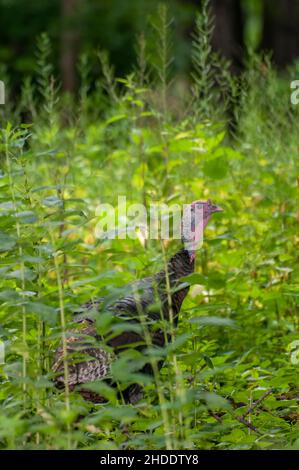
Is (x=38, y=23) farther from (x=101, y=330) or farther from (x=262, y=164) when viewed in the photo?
(x=101, y=330)

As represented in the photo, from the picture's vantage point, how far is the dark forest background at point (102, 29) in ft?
57.5

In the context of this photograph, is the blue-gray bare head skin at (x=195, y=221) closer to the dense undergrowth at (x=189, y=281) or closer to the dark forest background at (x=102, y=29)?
the dense undergrowth at (x=189, y=281)

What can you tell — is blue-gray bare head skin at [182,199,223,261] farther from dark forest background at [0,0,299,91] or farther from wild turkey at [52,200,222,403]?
dark forest background at [0,0,299,91]

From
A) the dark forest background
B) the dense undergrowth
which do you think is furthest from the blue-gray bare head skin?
the dark forest background

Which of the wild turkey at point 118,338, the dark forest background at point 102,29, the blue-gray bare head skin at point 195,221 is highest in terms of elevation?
the dark forest background at point 102,29

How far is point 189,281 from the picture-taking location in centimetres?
338

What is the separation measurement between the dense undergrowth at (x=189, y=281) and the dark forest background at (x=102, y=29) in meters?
9.13

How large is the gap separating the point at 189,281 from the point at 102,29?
16.3m

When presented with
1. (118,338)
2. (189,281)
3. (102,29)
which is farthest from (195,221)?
(102,29)

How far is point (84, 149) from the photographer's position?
26.7 feet

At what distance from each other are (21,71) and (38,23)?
135 cm

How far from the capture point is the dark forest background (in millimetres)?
17516

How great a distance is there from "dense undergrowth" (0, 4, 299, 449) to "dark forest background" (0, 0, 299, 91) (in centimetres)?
A: 913

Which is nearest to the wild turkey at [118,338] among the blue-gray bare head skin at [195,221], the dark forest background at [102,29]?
the blue-gray bare head skin at [195,221]
